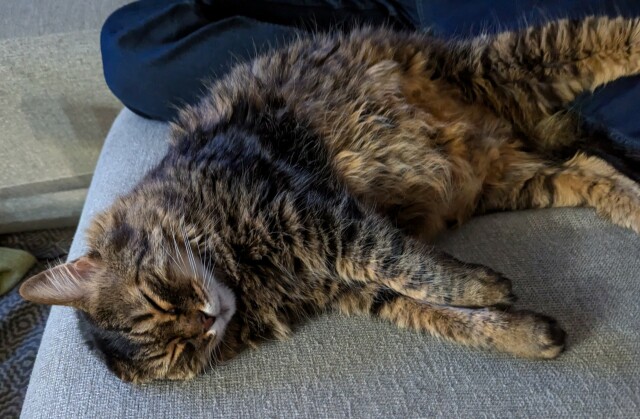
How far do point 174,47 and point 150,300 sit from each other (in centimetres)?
80

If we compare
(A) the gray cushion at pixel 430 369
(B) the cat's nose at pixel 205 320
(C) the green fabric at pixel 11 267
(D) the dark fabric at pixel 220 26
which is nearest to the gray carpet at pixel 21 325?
(C) the green fabric at pixel 11 267

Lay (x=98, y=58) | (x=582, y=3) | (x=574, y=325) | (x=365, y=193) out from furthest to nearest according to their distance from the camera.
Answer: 1. (x=98, y=58)
2. (x=582, y=3)
3. (x=365, y=193)
4. (x=574, y=325)

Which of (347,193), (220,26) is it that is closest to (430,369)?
(347,193)

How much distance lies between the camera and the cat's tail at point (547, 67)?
1408 mm

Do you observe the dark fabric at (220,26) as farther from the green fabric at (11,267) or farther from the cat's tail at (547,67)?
the green fabric at (11,267)

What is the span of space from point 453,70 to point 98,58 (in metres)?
1.26

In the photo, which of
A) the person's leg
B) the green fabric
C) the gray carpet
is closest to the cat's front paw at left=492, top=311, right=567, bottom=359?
the person's leg

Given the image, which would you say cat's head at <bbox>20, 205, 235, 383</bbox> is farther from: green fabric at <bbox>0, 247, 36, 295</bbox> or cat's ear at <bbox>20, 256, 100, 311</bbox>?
green fabric at <bbox>0, 247, 36, 295</bbox>

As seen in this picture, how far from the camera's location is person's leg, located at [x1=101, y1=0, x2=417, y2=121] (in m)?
1.65

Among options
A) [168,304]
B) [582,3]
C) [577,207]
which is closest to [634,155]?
[577,207]

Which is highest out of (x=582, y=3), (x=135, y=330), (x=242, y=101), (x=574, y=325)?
(x=582, y=3)

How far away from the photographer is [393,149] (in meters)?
1.41

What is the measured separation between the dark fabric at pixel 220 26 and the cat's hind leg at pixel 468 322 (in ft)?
2.22

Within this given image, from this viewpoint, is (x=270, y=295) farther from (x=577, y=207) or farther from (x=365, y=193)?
(x=577, y=207)
